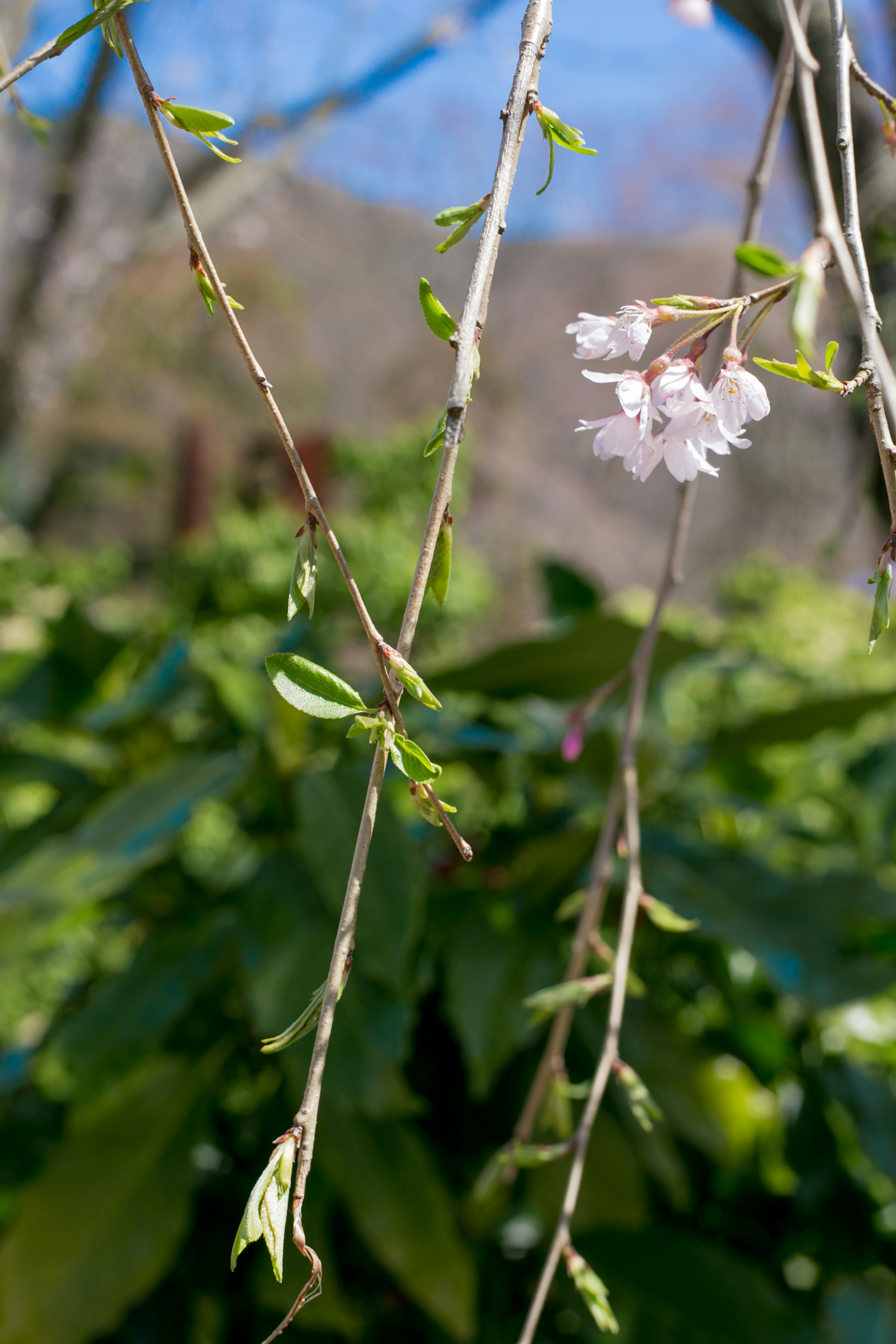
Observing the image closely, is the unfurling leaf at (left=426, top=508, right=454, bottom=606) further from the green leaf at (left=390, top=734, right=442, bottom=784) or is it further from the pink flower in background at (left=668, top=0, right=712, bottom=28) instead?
the pink flower in background at (left=668, top=0, right=712, bottom=28)

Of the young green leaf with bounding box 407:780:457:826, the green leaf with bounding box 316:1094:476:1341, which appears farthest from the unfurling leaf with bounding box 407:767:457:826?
the green leaf with bounding box 316:1094:476:1341

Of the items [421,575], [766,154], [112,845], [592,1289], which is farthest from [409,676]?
[112,845]

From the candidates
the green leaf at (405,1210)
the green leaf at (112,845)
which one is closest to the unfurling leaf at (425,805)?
the green leaf at (112,845)

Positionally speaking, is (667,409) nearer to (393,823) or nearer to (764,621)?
(393,823)

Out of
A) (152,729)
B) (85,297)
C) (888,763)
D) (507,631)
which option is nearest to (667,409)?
(152,729)

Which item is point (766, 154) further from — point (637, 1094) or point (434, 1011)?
point (434, 1011)

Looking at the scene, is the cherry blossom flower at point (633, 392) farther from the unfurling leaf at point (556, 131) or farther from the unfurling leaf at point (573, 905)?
the unfurling leaf at point (573, 905)
